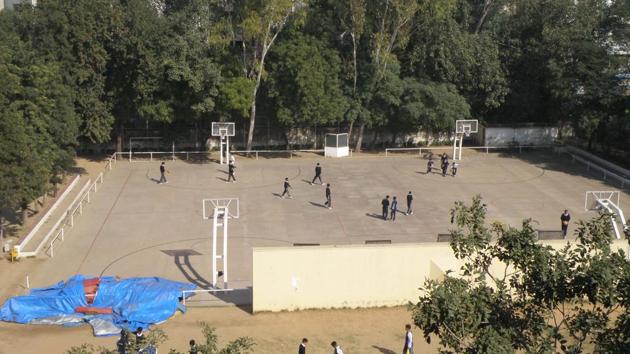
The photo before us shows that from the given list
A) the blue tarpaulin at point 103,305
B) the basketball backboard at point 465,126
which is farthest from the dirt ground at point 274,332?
the basketball backboard at point 465,126

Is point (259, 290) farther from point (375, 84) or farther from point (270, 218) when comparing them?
point (375, 84)

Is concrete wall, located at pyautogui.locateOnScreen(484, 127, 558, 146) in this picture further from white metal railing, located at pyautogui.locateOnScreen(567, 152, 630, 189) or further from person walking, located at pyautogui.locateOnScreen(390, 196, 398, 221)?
person walking, located at pyautogui.locateOnScreen(390, 196, 398, 221)

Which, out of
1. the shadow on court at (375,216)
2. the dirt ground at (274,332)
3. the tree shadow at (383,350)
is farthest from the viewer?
the shadow on court at (375,216)

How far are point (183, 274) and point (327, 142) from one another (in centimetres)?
2026

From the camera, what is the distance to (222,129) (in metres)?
40.9

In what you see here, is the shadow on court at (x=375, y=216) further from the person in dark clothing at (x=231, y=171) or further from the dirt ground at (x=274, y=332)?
the dirt ground at (x=274, y=332)

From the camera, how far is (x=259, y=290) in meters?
21.8

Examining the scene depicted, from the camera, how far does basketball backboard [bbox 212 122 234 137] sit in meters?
40.9

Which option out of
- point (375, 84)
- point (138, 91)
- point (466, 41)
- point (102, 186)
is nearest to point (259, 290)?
point (102, 186)

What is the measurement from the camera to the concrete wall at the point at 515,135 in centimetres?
4694

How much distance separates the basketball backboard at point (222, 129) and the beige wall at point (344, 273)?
20.3m

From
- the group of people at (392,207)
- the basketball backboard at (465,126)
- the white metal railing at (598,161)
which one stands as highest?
the basketball backboard at (465,126)

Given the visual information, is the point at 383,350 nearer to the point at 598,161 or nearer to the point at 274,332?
the point at 274,332

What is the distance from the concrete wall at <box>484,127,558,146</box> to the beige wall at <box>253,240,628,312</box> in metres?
25.0
